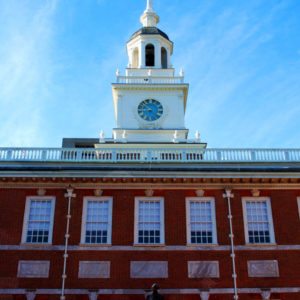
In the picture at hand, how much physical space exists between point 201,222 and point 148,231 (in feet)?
8.14

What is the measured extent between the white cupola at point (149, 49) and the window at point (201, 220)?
19.3 m

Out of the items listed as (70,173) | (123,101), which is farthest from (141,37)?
(70,173)

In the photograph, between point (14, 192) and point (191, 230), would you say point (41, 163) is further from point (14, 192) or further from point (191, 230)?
point (191, 230)

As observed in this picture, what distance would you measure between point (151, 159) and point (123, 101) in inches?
522

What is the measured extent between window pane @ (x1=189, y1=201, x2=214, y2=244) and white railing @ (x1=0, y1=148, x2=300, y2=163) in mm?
3363

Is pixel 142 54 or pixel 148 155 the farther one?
pixel 142 54

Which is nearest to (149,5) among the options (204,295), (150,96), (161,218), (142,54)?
(142,54)

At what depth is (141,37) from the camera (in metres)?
41.9

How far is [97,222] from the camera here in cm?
2355

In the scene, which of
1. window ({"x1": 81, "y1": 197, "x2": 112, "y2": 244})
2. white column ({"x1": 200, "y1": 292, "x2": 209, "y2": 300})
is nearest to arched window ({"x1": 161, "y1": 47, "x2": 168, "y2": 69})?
window ({"x1": 81, "y1": 197, "x2": 112, "y2": 244})

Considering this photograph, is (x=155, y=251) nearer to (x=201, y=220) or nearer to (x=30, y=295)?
(x=201, y=220)

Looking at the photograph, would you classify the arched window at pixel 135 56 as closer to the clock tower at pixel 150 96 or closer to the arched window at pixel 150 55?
the clock tower at pixel 150 96

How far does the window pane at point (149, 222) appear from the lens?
76.3 feet

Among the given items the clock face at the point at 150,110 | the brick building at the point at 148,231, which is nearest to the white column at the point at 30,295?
the brick building at the point at 148,231
